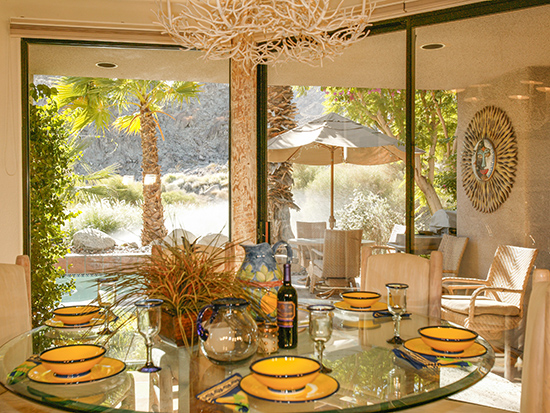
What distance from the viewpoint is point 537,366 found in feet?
5.27

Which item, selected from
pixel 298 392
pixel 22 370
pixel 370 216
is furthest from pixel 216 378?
pixel 370 216

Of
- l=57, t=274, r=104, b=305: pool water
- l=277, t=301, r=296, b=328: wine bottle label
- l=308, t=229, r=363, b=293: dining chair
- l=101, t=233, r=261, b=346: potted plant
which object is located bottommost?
l=57, t=274, r=104, b=305: pool water

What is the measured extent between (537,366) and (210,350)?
41.2 inches

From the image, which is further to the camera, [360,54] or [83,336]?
[360,54]

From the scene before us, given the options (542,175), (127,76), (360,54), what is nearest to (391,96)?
(360,54)

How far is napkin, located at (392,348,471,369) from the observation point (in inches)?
59.9

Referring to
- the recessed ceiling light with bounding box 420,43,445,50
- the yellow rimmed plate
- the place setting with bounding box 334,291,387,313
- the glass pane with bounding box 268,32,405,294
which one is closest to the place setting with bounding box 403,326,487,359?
the place setting with bounding box 334,291,387,313

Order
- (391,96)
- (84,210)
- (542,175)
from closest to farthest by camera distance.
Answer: (542,175) < (391,96) < (84,210)

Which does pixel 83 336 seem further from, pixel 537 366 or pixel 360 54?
pixel 360 54

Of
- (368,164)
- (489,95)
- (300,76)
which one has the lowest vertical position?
(368,164)

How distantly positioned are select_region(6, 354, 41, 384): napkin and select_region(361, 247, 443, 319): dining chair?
1.72 meters

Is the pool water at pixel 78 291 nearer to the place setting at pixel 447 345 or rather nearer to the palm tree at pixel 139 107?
the palm tree at pixel 139 107

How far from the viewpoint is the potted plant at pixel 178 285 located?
1.65 m

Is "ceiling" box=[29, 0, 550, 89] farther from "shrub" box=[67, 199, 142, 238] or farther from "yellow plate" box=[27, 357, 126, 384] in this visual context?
"yellow plate" box=[27, 357, 126, 384]
